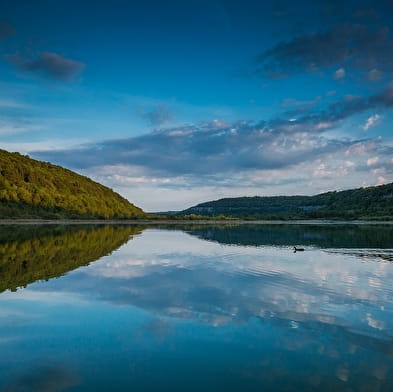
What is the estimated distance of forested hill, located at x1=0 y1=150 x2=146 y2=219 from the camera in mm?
100875

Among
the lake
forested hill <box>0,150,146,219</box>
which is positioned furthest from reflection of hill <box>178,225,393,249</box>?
forested hill <box>0,150,146,219</box>

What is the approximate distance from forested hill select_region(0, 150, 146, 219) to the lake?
82186mm

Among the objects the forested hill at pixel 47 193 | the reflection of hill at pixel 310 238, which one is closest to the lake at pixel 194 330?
the reflection of hill at pixel 310 238

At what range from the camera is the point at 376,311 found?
13734 mm

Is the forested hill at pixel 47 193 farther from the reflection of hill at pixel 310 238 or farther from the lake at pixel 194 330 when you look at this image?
the lake at pixel 194 330

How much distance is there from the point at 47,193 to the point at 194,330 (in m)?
113

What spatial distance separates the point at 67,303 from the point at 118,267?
9.69 m

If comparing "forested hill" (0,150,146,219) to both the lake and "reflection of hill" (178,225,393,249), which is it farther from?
the lake

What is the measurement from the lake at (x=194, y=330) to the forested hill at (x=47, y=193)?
8219 cm

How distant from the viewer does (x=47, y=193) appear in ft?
382

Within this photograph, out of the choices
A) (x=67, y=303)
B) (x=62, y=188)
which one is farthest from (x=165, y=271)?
(x=62, y=188)

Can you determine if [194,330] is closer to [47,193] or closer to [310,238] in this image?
[310,238]

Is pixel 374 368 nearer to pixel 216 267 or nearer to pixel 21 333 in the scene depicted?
pixel 21 333

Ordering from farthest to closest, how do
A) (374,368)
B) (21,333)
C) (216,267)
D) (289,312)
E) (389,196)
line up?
(389,196)
(216,267)
(289,312)
(21,333)
(374,368)
